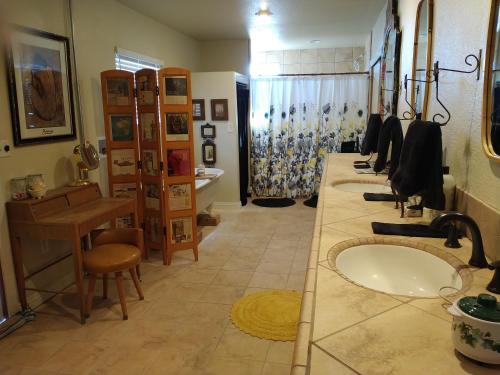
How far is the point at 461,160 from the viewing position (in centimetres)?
155

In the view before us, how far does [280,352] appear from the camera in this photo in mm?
2148

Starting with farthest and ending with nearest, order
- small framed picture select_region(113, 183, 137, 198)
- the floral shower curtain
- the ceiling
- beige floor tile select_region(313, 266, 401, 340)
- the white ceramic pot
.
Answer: the floral shower curtain, the ceiling, small framed picture select_region(113, 183, 137, 198), beige floor tile select_region(313, 266, 401, 340), the white ceramic pot

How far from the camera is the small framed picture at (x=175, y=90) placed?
3.13m

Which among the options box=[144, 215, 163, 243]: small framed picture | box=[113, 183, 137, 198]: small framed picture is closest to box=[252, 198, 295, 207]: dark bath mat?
box=[144, 215, 163, 243]: small framed picture

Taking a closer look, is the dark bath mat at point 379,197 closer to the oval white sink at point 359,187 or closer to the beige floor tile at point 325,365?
the oval white sink at point 359,187

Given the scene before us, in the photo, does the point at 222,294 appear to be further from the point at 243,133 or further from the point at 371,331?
the point at 243,133

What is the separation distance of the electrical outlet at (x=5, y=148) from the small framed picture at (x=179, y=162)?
3.73 feet

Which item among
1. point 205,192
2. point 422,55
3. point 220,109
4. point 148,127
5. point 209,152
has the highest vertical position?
point 422,55

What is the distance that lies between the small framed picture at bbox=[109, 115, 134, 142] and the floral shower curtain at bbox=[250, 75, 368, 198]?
8.96 feet

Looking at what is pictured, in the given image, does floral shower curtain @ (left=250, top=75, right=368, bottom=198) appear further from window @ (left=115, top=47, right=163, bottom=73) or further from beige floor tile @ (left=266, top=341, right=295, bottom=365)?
beige floor tile @ (left=266, top=341, right=295, bottom=365)

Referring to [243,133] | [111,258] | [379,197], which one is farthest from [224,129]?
[379,197]

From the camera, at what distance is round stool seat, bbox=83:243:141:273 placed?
2.44m

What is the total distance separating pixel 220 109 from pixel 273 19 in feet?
4.36

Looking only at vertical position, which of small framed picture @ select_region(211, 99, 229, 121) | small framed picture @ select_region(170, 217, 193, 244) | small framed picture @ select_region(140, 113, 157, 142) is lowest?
small framed picture @ select_region(170, 217, 193, 244)
